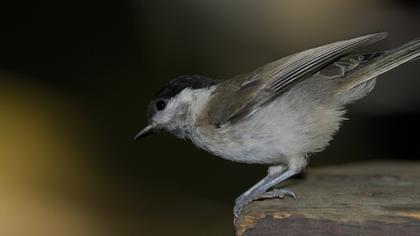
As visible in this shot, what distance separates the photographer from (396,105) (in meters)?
6.77

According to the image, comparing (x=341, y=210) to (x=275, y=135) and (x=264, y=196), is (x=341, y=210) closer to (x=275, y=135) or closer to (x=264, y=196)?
(x=264, y=196)

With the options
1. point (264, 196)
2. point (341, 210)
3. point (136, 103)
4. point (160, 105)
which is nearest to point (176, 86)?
point (160, 105)

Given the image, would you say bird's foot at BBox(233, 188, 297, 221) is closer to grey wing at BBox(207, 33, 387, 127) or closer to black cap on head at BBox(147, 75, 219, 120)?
grey wing at BBox(207, 33, 387, 127)

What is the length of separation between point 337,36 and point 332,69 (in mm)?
3930

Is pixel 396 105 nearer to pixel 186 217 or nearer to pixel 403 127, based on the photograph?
pixel 403 127

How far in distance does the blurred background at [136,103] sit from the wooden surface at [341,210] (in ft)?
8.58

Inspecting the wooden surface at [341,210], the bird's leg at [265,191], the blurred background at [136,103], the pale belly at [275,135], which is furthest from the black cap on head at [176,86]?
the blurred background at [136,103]

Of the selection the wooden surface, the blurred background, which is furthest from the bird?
the blurred background

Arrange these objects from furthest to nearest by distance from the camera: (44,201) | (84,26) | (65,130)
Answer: (84,26)
(65,130)
(44,201)

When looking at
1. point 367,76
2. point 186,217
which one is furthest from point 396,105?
point 367,76

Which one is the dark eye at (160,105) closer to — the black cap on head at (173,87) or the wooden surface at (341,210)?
the black cap on head at (173,87)

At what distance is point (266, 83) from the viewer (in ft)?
9.86

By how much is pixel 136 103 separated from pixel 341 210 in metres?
4.57

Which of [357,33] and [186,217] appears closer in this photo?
[186,217]
